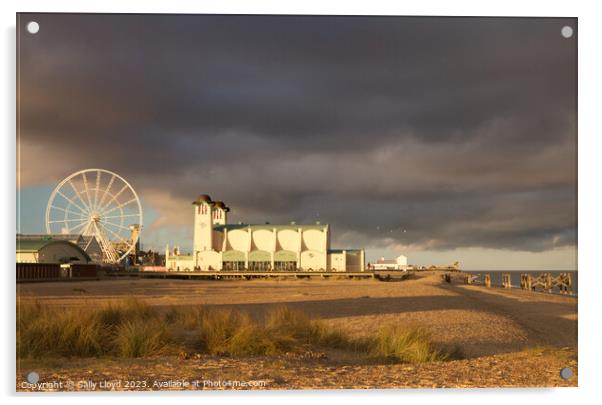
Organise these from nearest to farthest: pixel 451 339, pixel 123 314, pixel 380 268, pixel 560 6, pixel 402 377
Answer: pixel 402 377 < pixel 560 6 < pixel 123 314 < pixel 451 339 < pixel 380 268

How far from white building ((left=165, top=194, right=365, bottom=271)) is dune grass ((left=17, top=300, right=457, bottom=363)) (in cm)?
2818

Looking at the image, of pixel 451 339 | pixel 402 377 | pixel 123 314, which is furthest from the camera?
pixel 451 339

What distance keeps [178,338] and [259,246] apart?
99.0 feet

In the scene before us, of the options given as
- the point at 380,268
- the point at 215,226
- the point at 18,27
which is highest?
the point at 18,27

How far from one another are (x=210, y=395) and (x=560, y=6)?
22.2ft

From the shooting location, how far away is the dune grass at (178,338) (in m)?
8.04

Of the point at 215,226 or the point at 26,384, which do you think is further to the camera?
the point at 215,226

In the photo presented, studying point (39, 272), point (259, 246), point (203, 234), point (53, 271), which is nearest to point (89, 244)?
point (53, 271)

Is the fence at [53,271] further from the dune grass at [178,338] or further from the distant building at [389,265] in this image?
the distant building at [389,265]

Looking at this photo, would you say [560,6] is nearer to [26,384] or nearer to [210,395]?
[210,395]

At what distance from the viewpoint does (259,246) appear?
38.9 meters

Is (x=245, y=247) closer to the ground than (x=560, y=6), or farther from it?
closer to the ground

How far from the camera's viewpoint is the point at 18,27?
7484 millimetres
